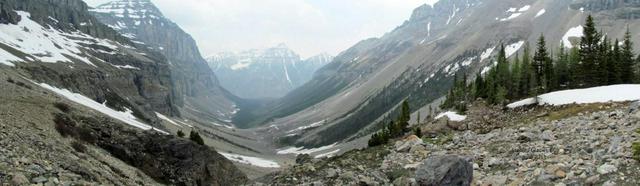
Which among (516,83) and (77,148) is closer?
(77,148)

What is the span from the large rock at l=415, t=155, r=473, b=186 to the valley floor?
1.25m

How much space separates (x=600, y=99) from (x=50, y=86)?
100355 mm

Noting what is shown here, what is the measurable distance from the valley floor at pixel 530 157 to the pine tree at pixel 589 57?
3293cm

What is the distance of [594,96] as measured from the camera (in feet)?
181

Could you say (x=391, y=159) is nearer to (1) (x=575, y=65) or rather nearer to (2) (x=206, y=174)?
(2) (x=206, y=174)

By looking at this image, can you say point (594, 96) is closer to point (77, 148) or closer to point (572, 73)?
point (572, 73)

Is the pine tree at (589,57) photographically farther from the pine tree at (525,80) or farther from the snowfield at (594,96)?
the snowfield at (594,96)

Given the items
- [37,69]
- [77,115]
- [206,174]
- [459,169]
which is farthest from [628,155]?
[37,69]

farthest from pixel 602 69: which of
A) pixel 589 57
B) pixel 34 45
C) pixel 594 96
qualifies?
pixel 34 45

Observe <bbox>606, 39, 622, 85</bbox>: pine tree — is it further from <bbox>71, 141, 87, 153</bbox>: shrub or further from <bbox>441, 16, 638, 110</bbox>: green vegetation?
<bbox>71, 141, 87, 153</bbox>: shrub

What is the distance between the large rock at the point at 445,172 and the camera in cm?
2598

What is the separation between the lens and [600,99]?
2089 inches

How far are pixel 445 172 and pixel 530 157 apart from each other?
7.12 meters

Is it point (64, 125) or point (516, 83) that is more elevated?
point (516, 83)
